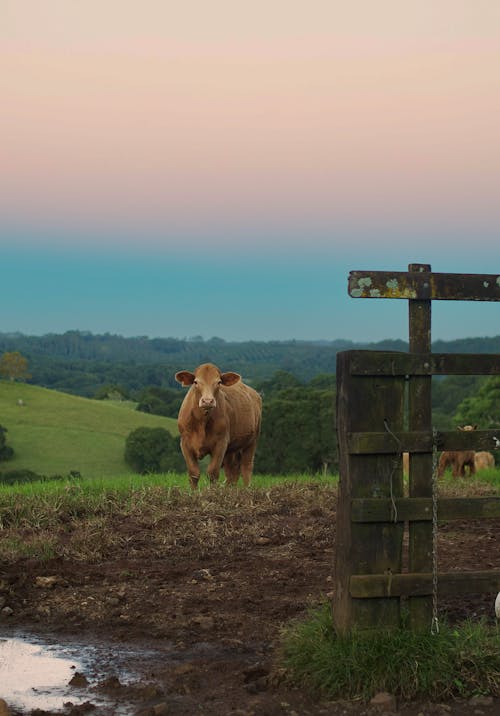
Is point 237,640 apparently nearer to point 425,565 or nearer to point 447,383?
point 425,565

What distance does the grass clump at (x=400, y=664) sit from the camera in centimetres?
604


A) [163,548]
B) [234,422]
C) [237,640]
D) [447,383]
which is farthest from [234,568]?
[447,383]

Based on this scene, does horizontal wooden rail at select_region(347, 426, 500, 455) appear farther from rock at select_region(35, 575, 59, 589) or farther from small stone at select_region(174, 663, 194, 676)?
rock at select_region(35, 575, 59, 589)

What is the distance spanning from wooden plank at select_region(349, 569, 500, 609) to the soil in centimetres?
76

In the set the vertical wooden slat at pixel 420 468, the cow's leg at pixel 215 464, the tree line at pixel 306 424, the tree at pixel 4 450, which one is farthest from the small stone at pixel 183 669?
the tree at pixel 4 450

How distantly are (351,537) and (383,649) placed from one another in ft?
2.58

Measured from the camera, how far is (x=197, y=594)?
879 cm

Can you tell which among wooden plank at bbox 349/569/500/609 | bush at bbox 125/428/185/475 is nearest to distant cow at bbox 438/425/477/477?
wooden plank at bbox 349/569/500/609

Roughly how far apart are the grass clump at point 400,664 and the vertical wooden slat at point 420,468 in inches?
7.9

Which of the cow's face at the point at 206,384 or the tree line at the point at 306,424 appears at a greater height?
the cow's face at the point at 206,384

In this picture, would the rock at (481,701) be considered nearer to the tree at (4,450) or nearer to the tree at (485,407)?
the tree at (485,407)

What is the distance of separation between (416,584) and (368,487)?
30.6 inches

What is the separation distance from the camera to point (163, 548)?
1057cm

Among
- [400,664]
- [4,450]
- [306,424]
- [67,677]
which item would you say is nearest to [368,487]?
[400,664]
